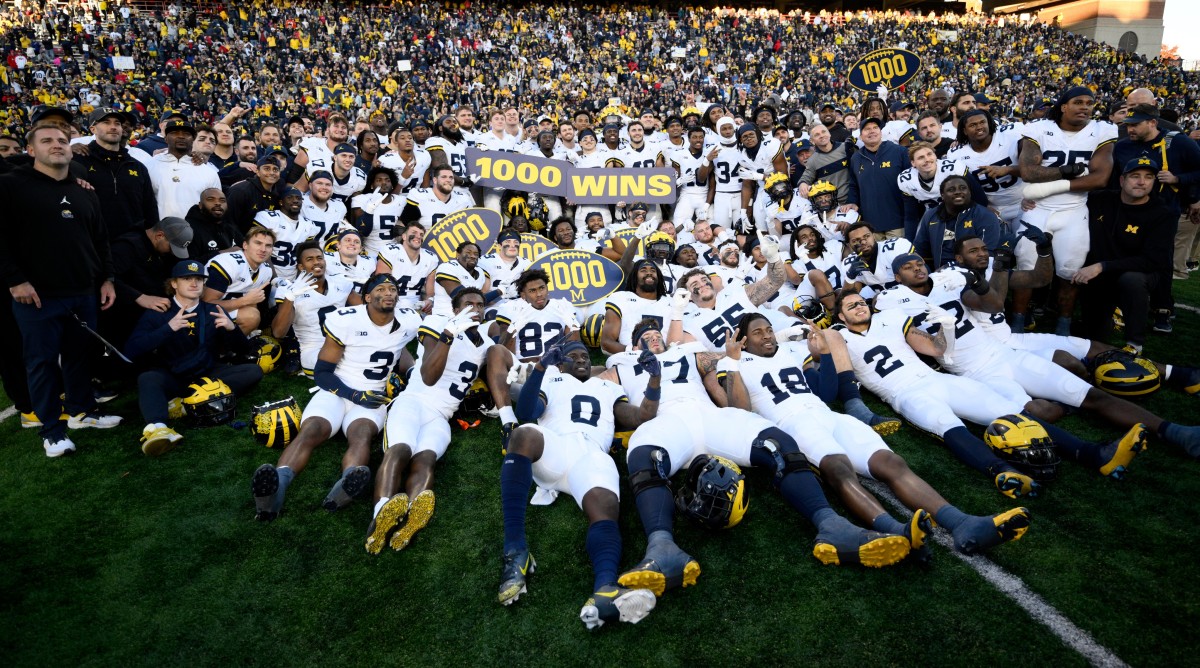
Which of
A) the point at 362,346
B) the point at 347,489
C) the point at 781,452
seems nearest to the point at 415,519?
the point at 347,489

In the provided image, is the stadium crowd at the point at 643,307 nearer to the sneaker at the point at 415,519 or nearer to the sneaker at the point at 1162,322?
the sneaker at the point at 415,519

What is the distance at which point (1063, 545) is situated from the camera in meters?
3.69

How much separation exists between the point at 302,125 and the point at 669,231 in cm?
596

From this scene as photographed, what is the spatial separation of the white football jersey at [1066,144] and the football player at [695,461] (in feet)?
14.3

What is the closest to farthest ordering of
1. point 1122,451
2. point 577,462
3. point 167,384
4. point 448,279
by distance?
point 577,462 → point 1122,451 → point 167,384 → point 448,279

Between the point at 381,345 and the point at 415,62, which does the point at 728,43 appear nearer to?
the point at 415,62

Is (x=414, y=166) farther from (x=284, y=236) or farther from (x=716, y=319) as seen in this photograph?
(x=716, y=319)

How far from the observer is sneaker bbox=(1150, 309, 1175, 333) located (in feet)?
23.1

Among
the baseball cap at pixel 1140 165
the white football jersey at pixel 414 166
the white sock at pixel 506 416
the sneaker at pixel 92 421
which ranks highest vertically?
the white football jersey at pixel 414 166

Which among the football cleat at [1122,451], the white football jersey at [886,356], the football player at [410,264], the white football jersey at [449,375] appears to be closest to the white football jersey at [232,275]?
the football player at [410,264]

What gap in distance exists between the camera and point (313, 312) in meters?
6.40

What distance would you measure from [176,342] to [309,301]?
1239 mm

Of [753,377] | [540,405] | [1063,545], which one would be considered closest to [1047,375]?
[1063,545]

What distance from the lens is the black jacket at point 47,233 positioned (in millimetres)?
4574
